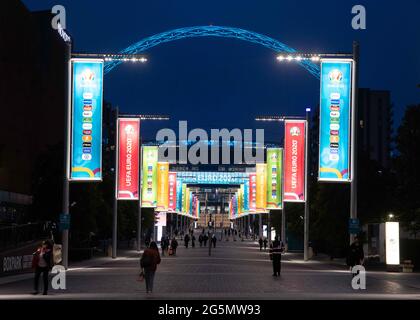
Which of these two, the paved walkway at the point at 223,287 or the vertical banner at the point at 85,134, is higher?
the vertical banner at the point at 85,134

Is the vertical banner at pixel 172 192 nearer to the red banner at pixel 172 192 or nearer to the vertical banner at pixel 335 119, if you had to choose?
the red banner at pixel 172 192

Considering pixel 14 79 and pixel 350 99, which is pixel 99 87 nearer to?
pixel 350 99

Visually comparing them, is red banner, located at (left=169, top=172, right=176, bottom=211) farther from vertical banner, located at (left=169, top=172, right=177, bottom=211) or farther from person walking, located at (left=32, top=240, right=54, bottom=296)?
person walking, located at (left=32, top=240, right=54, bottom=296)

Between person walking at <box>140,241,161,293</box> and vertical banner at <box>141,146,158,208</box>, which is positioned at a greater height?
vertical banner at <box>141,146,158,208</box>

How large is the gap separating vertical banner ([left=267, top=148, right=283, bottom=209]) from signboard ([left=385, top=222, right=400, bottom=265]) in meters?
24.3

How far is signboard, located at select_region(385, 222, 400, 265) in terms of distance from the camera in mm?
49000

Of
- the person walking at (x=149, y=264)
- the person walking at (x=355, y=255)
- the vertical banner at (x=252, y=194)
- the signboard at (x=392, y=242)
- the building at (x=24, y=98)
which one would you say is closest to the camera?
the person walking at (x=149, y=264)

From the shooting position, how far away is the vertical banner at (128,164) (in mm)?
61562

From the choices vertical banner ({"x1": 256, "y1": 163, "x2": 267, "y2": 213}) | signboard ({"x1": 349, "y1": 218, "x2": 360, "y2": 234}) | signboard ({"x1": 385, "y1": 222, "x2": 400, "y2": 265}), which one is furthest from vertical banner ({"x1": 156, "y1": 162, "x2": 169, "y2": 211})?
signboard ({"x1": 349, "y1": 218, "x2": 360, "y2": 234})

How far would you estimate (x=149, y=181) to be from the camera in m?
74.4

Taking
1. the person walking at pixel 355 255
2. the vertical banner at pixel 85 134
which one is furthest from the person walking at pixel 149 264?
the vertical banner at pixel 85 134

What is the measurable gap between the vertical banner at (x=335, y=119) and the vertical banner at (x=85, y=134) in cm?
1053

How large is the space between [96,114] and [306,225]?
28.0m
